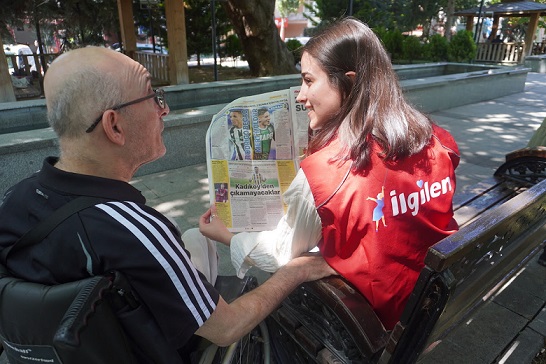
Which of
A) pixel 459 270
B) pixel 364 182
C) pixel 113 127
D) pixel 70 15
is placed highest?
pixel 70 15

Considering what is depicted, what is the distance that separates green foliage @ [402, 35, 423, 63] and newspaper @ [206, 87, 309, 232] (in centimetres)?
1610

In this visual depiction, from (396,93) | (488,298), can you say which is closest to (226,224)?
(396,93)

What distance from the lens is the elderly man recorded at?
99 cm

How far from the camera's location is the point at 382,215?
54.9 inches

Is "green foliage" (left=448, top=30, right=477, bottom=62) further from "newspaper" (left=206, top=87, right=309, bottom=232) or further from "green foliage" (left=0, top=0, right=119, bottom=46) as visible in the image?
"newspaper" (left=206, top=87, right=309, bottom=232)

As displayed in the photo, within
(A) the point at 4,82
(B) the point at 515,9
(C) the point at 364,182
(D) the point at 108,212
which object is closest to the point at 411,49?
(B) the point at 515,9

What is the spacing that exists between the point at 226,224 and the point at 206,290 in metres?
0.80

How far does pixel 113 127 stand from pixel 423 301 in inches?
43.0

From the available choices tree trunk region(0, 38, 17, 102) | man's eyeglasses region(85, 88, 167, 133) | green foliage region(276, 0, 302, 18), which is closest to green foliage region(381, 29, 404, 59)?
tree trunk region(0, 38, 17, 102)

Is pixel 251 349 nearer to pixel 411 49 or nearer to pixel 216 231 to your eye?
pixel 216 231

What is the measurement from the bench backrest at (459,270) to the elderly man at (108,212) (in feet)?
1.70

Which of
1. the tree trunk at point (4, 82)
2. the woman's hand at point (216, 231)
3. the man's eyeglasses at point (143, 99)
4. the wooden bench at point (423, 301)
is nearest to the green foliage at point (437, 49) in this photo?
the tree trunk at point (4, 82)

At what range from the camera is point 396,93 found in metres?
1.62

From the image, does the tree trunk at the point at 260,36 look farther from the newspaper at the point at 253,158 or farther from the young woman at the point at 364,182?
the young woman at the point at 364,182
